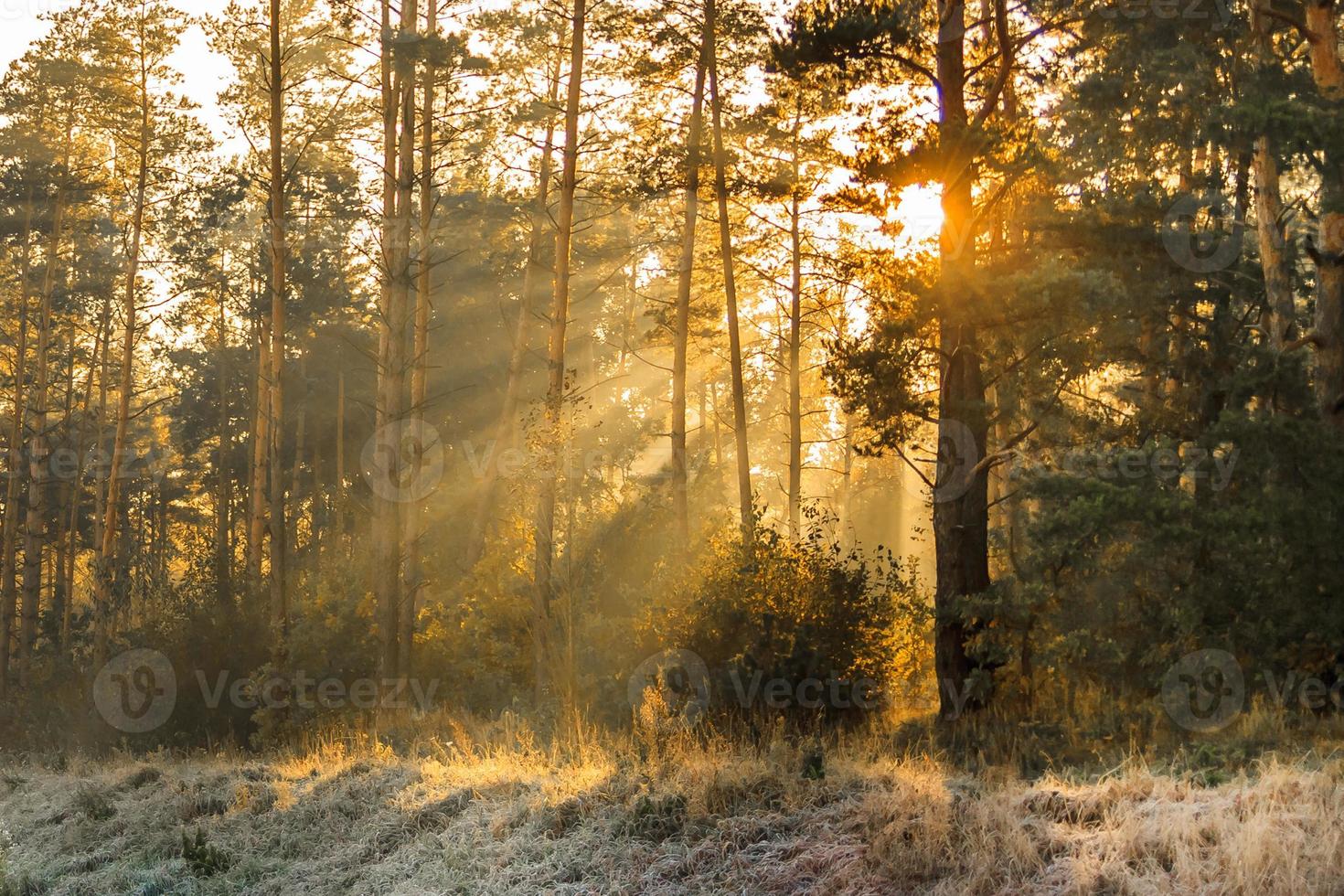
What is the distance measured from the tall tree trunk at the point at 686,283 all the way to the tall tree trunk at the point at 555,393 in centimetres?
372

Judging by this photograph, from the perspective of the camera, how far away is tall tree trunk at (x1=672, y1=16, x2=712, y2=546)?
21.7 m

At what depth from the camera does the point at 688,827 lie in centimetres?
802

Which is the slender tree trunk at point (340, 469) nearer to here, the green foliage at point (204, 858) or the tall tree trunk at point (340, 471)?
the tall tree trunk at point (340, 471)

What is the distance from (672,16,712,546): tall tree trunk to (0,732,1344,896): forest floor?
35.4 ft

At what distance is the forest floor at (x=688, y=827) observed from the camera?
636cm

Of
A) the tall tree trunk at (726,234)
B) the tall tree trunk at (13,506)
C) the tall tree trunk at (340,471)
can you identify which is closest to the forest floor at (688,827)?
the tall tree trunk at (726,234)

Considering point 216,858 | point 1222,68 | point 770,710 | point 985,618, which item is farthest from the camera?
point 1222,68

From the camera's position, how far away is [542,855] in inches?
321

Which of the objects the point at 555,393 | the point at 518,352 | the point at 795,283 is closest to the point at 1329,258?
the point at 555,393

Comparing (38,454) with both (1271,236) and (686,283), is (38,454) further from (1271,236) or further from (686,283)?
(1271,236)

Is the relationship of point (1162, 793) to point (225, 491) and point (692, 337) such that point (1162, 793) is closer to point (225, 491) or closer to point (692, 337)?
point (692, 337)

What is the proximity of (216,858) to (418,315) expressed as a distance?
14535mm

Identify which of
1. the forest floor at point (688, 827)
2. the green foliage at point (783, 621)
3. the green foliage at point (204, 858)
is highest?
the green foliage at point (783, 621)

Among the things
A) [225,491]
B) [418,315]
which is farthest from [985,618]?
[225,491]
